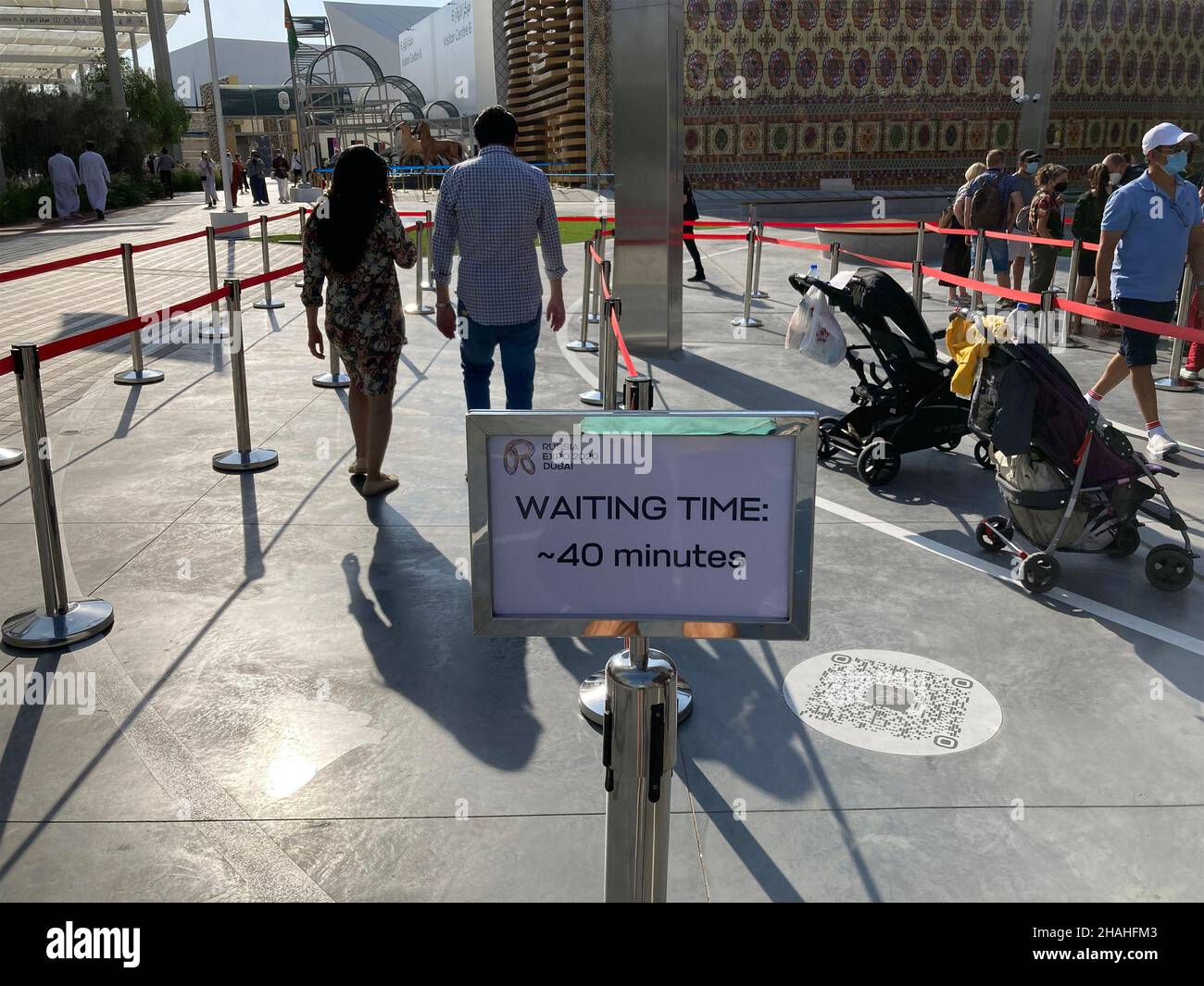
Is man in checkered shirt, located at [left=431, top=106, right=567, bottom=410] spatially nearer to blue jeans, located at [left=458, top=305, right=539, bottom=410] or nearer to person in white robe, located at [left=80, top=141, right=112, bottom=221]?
blue jeans, located at [left=458, top=305, right=539, bottom=410]

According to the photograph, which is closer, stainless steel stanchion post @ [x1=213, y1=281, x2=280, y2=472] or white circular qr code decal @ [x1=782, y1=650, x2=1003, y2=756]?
white circular qr code decal @ [x1=782, y1=650, x2=1003, y2=756]

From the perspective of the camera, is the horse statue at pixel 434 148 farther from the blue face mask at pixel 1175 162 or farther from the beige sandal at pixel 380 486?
the blue face mask at pixel 1175 162

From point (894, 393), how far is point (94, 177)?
26263 mm

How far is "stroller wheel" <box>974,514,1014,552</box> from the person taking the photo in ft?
17.2

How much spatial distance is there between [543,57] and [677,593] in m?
39.6

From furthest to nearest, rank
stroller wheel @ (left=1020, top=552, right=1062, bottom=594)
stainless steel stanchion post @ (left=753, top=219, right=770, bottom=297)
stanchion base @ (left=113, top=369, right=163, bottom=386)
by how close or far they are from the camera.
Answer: stainless steel stanchion post @ (left=753, top=219, right=770, bottom=297)
stanchion base @ (left=113, top=369, right=163, bottom=386)
stroller wheel @ (left=1020, top=552, right=1062, bottom=594)

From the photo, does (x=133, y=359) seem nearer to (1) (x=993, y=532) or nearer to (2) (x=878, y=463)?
(2) (x=878, y=463)

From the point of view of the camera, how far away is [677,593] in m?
2.16

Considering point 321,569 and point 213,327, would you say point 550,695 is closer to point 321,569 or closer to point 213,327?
point 321,569

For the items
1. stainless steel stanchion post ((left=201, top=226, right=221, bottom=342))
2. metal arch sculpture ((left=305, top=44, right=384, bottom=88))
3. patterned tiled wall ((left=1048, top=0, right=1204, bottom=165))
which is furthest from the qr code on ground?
metal arch sculpture ((left=305, top=44, right=384, bottom=88))

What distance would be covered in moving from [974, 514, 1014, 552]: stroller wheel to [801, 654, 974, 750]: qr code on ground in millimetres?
1398

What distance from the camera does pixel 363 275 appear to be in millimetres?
5723

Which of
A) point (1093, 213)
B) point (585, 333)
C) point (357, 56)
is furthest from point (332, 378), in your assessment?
point (357, 56)

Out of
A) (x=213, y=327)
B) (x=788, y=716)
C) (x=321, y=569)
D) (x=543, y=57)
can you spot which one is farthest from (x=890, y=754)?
(x=543, y=57)
